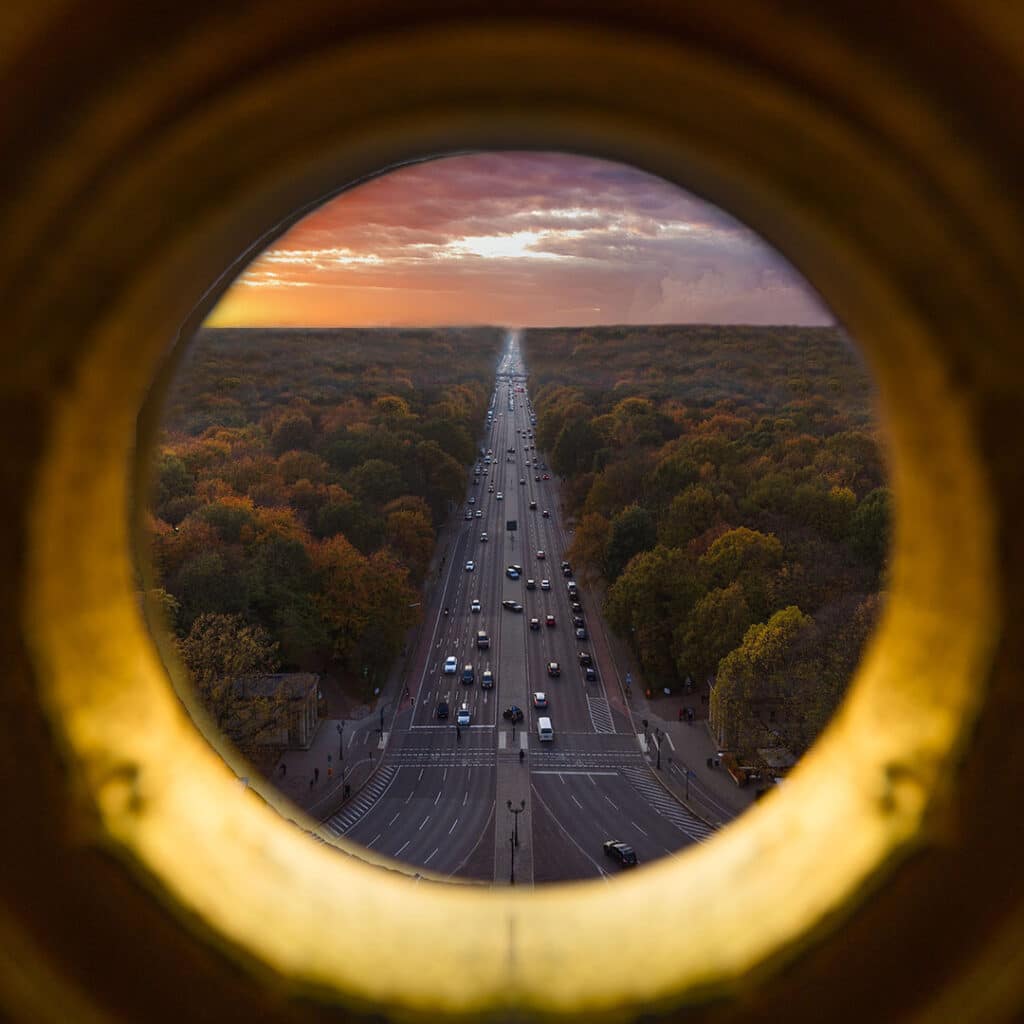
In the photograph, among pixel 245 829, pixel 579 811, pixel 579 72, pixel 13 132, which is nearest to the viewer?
pixel 13 132

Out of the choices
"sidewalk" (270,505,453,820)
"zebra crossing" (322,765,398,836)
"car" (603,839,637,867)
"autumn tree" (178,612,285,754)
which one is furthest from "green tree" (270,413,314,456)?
"car" (603,839,637,867)

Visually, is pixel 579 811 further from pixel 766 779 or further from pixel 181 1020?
pixel 181 1020

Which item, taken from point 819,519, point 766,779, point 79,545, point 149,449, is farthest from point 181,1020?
point 819,519

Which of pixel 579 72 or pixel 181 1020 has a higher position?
pixel 579 72

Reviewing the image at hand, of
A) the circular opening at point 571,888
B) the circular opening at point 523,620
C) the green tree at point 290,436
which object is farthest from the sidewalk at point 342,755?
the circular opening at point 571,888

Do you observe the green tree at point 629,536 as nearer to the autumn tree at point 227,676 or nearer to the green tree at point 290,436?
the autumn tree at point 227,676
